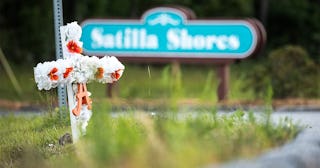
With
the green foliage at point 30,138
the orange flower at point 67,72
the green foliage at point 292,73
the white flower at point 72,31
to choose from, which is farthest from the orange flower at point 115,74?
the green foliage at point 292,73

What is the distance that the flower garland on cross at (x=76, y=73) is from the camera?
888 cm

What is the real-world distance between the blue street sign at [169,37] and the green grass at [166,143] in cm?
777

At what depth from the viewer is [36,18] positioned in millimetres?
34719

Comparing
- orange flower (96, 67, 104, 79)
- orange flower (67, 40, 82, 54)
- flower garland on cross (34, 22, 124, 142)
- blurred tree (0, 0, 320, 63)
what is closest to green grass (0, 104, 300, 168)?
flower garland on cross (34, 22, 124, 142)

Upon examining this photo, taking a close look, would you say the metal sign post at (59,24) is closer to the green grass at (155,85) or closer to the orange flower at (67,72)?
the green grass at (155,85)

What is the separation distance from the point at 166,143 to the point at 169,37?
10780 millimetres

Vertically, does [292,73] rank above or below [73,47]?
below

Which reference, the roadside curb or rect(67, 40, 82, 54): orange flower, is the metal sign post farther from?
the roadside curb

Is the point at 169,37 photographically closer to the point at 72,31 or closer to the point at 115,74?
the point at 72,31

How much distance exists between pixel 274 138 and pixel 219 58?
926 centimetres

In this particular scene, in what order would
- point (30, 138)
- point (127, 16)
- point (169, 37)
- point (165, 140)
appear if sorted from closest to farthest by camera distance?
point (165, 140)
point (30, 138)
point (169, 37)
point (127, 16)

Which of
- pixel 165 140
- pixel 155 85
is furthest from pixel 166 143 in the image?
pixel 155 85

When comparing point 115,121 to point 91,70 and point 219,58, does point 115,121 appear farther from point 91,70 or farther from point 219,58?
point 219,58

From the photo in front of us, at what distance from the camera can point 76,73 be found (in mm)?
9078
